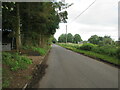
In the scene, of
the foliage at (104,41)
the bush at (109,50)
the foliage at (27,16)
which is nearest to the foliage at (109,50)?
the bush at (109,50)

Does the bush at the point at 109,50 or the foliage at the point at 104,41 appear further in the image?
the foliage at the point at 104,41

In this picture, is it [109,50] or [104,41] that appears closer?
[109,50]

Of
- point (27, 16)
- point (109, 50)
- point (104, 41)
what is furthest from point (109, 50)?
point (104, 41)

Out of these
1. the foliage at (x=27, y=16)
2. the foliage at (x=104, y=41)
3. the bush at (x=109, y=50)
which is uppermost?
the foliage at (x=27, y=16)

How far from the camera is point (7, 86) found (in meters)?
3.90

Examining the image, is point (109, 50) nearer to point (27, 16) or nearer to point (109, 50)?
point (109, 50)

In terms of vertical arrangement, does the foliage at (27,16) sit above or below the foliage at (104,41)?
above

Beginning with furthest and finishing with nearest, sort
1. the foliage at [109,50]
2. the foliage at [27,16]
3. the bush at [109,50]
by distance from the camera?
the bush at [109,50] < the foliage at [109,50] < the foliage at [27,16]

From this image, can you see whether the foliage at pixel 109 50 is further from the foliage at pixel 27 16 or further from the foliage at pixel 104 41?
the foliage at pixel 27 16

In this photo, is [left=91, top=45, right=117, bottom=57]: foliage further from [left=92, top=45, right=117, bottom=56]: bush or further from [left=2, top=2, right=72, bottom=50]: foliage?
[left=2, top=2, right=72, bottom=50]: foliage

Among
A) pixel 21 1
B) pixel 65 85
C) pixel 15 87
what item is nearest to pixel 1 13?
pixel 21 1

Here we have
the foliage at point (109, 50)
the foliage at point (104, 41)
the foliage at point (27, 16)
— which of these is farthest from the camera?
the foliage at point (104, 41)

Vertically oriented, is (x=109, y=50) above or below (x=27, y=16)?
below

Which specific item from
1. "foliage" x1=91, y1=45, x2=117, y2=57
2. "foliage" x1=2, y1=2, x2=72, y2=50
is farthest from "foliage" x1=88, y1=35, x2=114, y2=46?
"foliage" x1=2, y1=2, x2=72, y2=50
